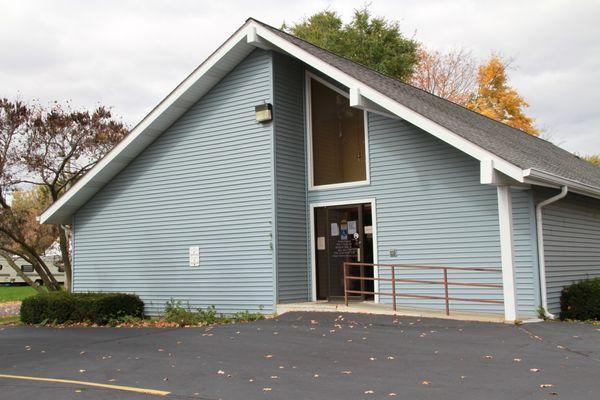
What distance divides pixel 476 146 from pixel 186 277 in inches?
315

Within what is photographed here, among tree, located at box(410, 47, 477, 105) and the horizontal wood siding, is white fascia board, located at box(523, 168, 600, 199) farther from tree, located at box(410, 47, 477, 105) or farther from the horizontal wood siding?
tree, located at box(410, 47, 477, 105)

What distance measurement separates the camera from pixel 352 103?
13.0 m

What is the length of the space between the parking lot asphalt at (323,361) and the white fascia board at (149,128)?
5470 millimetres

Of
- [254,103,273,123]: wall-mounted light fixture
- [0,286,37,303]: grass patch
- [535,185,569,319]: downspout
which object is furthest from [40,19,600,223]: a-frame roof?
[0,286,37,303]: grass patch

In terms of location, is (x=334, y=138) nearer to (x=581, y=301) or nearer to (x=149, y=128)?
(x=149, y=128)

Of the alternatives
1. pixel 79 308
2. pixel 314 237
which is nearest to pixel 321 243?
pixel 314 237

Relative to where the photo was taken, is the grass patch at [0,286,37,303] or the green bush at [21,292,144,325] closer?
the green bush at [21,292,144,325]

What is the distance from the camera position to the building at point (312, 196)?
12.5 meters

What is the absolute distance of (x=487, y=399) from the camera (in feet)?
20.7

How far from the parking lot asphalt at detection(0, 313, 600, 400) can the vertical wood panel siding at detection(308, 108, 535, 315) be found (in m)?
1.62

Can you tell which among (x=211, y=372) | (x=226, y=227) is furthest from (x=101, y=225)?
(x=211, y=372)

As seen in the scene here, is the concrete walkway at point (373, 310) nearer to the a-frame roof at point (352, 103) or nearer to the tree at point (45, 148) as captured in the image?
the a-frame roof at point (352, 103)

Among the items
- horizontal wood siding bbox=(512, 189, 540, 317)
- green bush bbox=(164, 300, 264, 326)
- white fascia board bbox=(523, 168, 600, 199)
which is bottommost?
green bush bbox=(164, 300, 264, 326)

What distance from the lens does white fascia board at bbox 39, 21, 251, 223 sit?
48.5 ft
